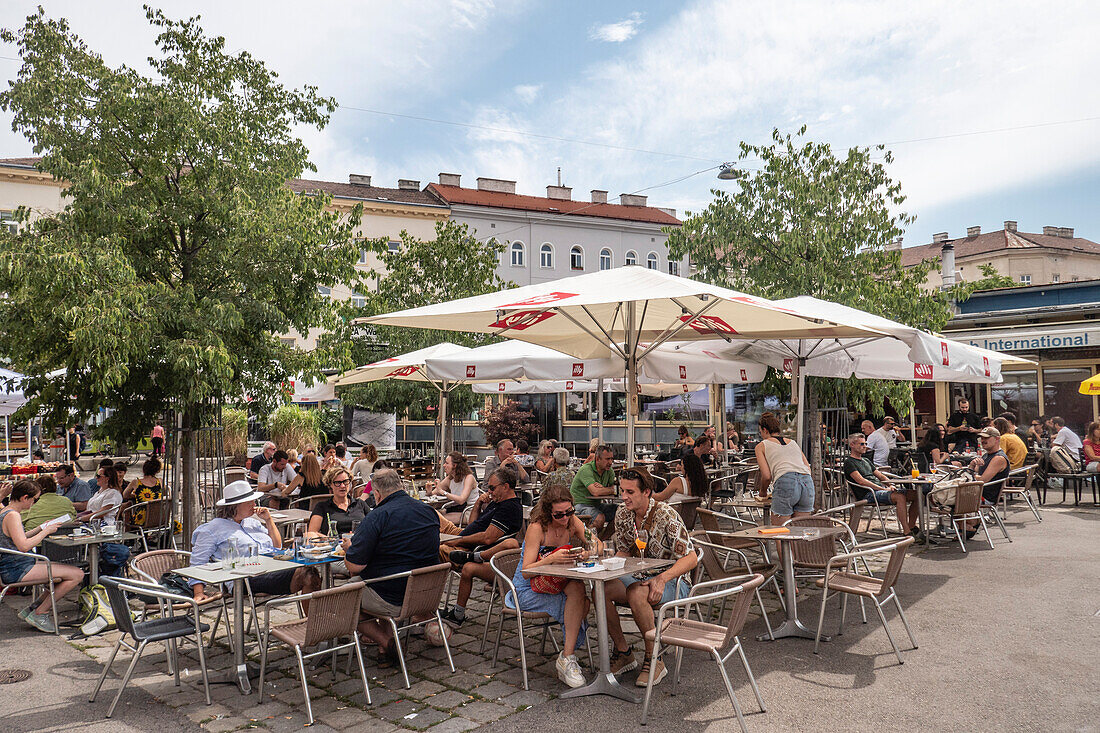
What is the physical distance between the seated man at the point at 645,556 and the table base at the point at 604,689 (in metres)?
0.16

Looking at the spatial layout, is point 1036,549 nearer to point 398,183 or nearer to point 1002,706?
point 1002,706

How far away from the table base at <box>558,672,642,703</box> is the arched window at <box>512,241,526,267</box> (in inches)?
1589

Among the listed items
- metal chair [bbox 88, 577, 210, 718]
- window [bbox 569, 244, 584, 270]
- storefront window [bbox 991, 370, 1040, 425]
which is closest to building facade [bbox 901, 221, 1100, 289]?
window [bbox 569, 244, 584, 270]

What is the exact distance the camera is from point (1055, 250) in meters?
58.1

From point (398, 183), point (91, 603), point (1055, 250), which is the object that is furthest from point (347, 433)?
point (1055, 250)

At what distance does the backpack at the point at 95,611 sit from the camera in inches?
258

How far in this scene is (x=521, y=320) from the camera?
7.99m

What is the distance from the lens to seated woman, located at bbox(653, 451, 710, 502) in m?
9.44

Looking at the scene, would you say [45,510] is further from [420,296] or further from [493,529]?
[420,296]

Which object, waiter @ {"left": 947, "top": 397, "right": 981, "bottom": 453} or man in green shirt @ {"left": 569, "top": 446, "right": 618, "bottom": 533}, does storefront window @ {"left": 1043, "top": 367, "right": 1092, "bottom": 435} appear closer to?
waiter @ {"left": 947, "top": 397, "right": 981, "bottom": 453}

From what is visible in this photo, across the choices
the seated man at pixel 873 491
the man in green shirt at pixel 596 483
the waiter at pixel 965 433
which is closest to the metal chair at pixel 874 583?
the man in green shirt at pixel 596 483

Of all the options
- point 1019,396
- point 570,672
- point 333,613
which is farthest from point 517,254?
point 333,613

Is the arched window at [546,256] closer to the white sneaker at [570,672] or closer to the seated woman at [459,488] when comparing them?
the seated woman at [459,488]

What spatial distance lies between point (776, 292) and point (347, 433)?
49.3ft
